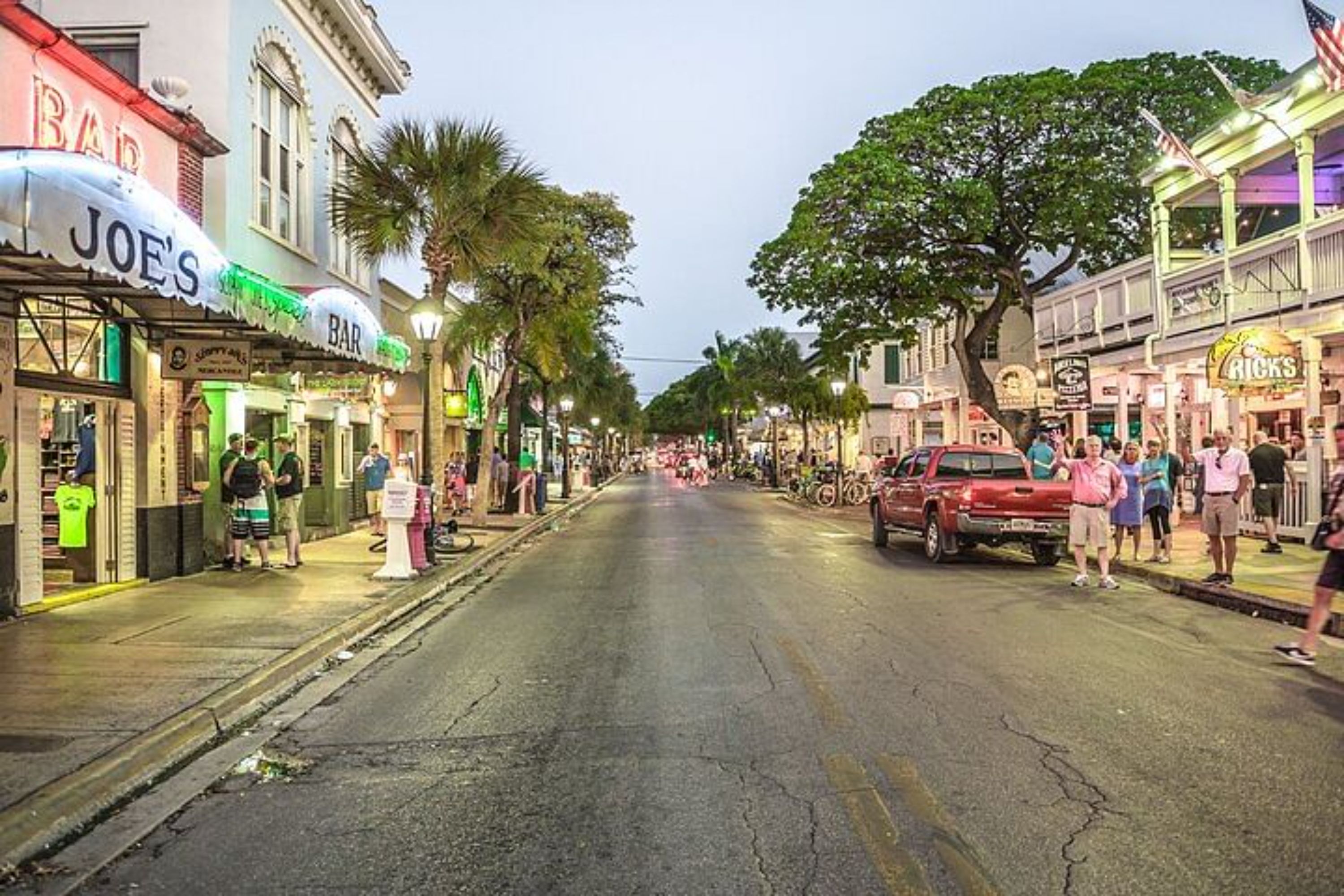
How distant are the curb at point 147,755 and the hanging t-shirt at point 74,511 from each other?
153 inches

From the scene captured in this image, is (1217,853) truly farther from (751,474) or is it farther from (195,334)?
(751,474)

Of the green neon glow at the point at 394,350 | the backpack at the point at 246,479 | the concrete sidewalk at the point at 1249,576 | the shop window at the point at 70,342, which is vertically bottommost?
the concrete sidewalk at the point at 1249,576

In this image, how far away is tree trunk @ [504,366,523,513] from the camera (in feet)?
101

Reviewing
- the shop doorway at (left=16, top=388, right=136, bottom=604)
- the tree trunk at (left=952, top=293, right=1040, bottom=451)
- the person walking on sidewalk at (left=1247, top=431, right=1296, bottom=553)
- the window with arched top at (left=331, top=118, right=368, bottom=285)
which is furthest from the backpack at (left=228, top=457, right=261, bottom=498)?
the tree trunk at (left=952, top=293, right=1040, bottom=451)

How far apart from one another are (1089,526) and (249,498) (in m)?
10.6

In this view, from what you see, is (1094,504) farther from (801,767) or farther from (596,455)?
(596,455)

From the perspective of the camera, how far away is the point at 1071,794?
5508 mm

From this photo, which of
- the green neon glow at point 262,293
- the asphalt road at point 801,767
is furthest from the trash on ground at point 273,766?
the green neon glow at point 262,293

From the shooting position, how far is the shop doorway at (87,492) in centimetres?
1274

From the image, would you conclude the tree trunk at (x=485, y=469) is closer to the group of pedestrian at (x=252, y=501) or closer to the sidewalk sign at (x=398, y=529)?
the group of pedestrian at (x=252, y=501)

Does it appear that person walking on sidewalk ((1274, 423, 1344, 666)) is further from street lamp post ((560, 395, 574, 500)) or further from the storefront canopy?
street lamp post ((560, 395, 574, 500))

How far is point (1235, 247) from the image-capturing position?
19875 millimetres

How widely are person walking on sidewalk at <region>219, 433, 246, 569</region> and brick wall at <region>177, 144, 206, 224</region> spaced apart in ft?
9.44

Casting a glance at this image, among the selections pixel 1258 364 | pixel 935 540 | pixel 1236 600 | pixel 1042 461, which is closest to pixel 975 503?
pixel 935 540
